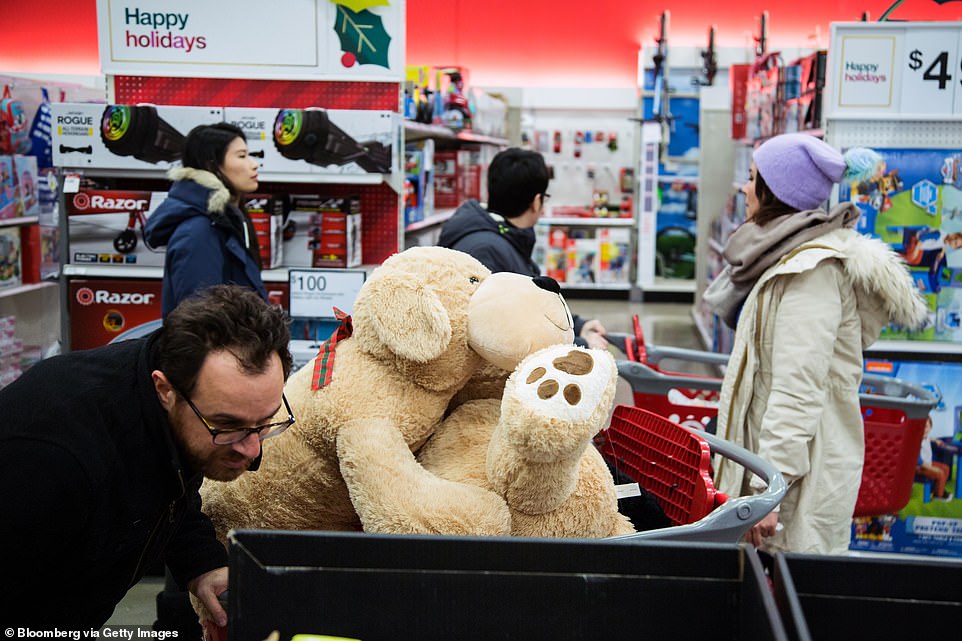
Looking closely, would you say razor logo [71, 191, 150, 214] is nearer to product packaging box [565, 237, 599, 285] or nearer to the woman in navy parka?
the woman in navy parka

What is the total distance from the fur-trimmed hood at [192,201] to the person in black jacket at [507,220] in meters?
0.80

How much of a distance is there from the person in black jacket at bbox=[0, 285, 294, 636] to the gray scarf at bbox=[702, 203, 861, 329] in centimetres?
168

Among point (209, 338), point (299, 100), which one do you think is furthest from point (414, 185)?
point (209, 338)

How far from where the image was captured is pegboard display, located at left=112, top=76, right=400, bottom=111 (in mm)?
4363

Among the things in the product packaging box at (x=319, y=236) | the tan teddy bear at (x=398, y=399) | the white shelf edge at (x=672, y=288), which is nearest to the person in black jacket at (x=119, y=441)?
the tan teddy bear at (x=398, y=399)

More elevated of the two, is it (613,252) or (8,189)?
(8,189)

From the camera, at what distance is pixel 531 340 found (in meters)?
1.60

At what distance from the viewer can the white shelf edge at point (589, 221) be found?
1163 cm

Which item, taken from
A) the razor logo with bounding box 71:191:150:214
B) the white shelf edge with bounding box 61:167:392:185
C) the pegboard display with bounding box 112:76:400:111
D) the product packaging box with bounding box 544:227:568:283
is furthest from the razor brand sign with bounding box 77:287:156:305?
the product packaging box with bounding box 544:227:568:283

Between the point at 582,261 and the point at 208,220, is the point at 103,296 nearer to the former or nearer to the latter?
the point at 208,220

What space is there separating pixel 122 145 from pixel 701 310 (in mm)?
6625

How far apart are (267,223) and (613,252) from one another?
319 inches

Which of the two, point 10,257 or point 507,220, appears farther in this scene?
point 10,257

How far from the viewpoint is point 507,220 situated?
3.64 metres
